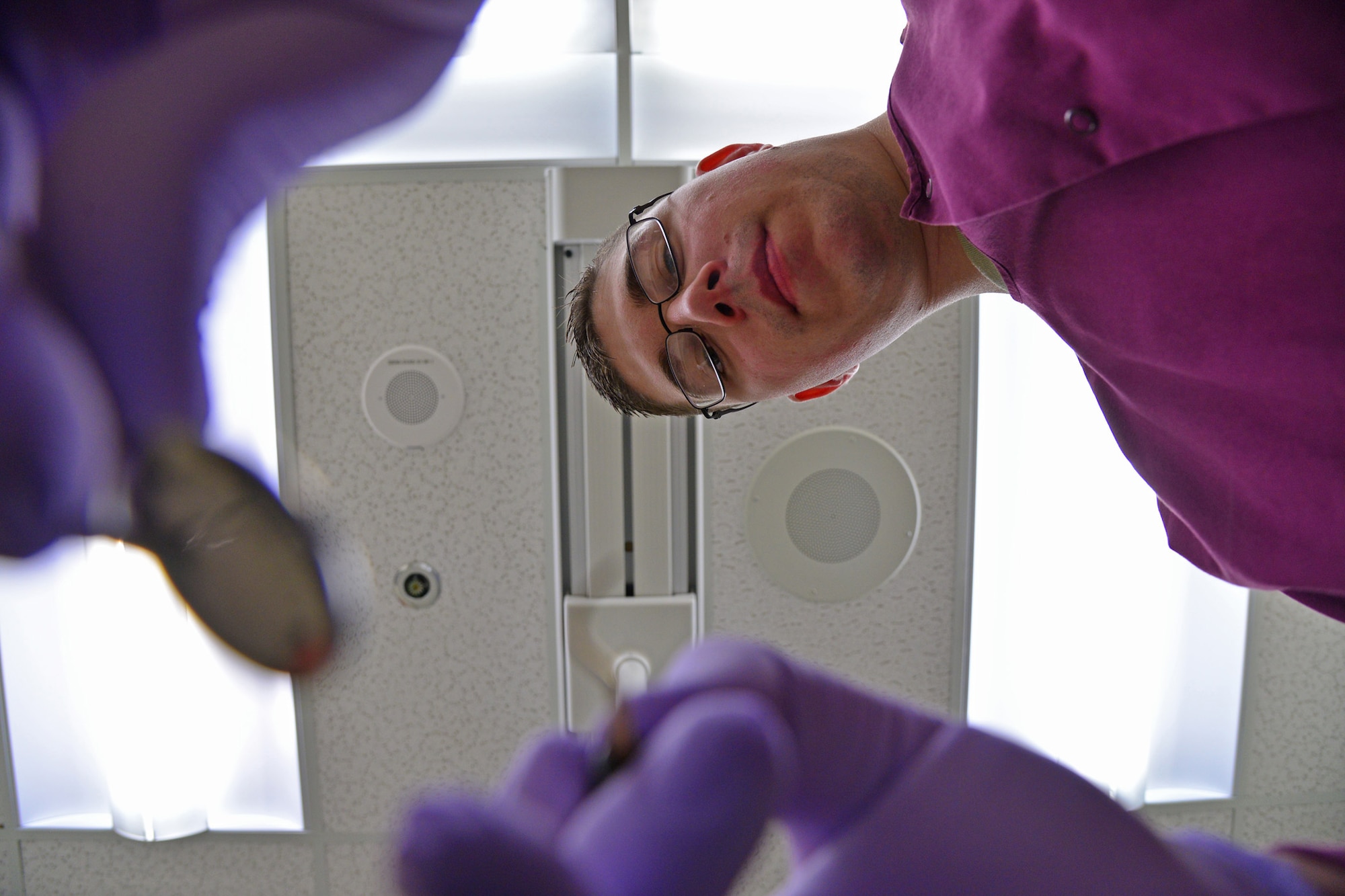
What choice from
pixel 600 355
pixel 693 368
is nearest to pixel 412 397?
pixel 600 355

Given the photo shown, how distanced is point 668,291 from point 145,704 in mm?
863

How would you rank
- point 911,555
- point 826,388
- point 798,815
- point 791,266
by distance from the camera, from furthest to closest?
point 911,555 < point 826,388 < point 791,266 < point 798,815

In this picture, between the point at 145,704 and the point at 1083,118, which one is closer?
the point at 1083,118

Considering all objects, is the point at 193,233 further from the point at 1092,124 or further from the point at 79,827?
the point at 79,827

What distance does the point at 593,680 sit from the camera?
89cm

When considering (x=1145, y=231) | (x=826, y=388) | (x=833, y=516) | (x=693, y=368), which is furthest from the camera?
(x=833, y=516)

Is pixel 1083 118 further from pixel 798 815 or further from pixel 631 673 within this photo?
pixel 631 673

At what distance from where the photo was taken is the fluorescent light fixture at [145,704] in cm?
87

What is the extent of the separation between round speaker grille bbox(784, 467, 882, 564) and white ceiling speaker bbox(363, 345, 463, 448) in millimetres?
485

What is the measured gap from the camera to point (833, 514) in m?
0.95

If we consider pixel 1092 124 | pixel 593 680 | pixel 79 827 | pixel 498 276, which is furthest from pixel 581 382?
pixel 79 827

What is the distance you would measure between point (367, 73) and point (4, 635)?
0.92m

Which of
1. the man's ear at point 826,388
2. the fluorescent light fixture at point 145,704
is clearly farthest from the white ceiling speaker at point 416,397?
the man's ear at point 826,388

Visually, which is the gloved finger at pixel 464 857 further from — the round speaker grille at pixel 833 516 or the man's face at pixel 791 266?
the round speaker grille at pixel 833 516
